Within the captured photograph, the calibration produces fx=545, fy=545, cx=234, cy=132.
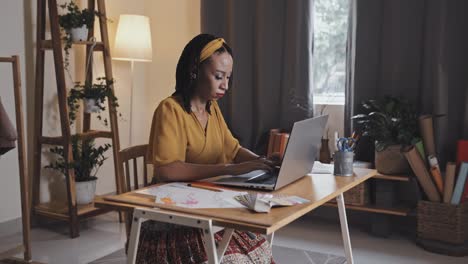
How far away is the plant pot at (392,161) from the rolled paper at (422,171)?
102 millimetres

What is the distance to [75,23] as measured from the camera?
126 inches

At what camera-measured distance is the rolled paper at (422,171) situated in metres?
2.96

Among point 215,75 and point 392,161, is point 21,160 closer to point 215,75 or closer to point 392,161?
point 215,75

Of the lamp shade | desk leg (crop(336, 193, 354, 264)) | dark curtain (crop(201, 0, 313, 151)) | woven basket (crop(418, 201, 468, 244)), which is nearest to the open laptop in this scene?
desk leg (crop(336, 193, 354, 264))

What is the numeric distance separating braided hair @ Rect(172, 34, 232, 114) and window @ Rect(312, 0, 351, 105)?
1.74 m

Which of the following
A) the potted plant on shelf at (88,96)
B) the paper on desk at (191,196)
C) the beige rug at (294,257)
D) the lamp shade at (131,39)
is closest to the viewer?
the paper on desk at (191,196)

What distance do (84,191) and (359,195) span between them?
168 cm

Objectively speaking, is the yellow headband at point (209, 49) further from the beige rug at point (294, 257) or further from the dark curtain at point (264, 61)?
the dark curtain at point (264, 61)

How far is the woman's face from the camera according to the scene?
1880 mm

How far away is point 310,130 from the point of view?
173 centimetres

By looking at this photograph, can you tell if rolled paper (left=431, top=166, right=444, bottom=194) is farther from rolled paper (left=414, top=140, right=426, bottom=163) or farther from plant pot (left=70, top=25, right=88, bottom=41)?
plant pot (left=70, top=25, right=88, bottom=41)

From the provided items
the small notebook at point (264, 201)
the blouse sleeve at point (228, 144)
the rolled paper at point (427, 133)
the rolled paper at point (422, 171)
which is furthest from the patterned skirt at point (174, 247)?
the rolled paper at point (427, 133)

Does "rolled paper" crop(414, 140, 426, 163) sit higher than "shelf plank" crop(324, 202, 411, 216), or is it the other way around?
"rolled paper" crop(414, 140, 426, 163)

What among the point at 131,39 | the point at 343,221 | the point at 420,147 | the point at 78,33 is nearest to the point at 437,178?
the point at 420,147
